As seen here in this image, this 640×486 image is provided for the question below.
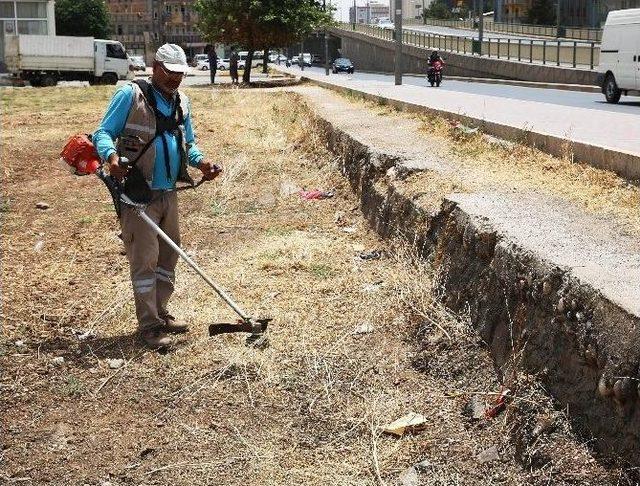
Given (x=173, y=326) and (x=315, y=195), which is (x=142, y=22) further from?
(x=173, y=326)

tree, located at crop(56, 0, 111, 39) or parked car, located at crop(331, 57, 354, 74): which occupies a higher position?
tree, located at crop(56, 0, 111, 39)

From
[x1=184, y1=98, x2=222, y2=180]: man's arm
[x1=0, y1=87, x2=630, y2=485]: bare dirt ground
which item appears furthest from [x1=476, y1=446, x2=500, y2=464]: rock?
[x1=184, y1=98, x2=222, y2=180]: man's arm

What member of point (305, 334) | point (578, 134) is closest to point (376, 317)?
point (305, 334)

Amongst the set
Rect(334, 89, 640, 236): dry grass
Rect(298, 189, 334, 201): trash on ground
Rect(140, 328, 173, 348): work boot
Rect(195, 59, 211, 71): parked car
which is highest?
Rect(195, 59, 211, 71): parked car

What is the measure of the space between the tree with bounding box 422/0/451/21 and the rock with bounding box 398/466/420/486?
111754mm

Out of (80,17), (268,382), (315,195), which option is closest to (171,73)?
(268,382)

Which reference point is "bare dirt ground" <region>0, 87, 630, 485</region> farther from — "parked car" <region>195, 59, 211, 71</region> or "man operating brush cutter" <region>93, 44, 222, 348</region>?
"parked car" <region>195, 59, 211, 71</region>

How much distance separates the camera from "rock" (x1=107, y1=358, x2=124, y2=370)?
5684 millimetres

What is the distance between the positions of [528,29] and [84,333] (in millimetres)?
60667

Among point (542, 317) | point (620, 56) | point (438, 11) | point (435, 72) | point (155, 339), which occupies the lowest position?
point (155, 339)

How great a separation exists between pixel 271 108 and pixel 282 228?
14882 mm

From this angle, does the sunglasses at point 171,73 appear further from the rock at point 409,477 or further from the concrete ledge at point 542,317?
the rock at point 409,477

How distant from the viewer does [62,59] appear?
43781mm

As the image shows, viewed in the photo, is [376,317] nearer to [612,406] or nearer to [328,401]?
[328,401]
